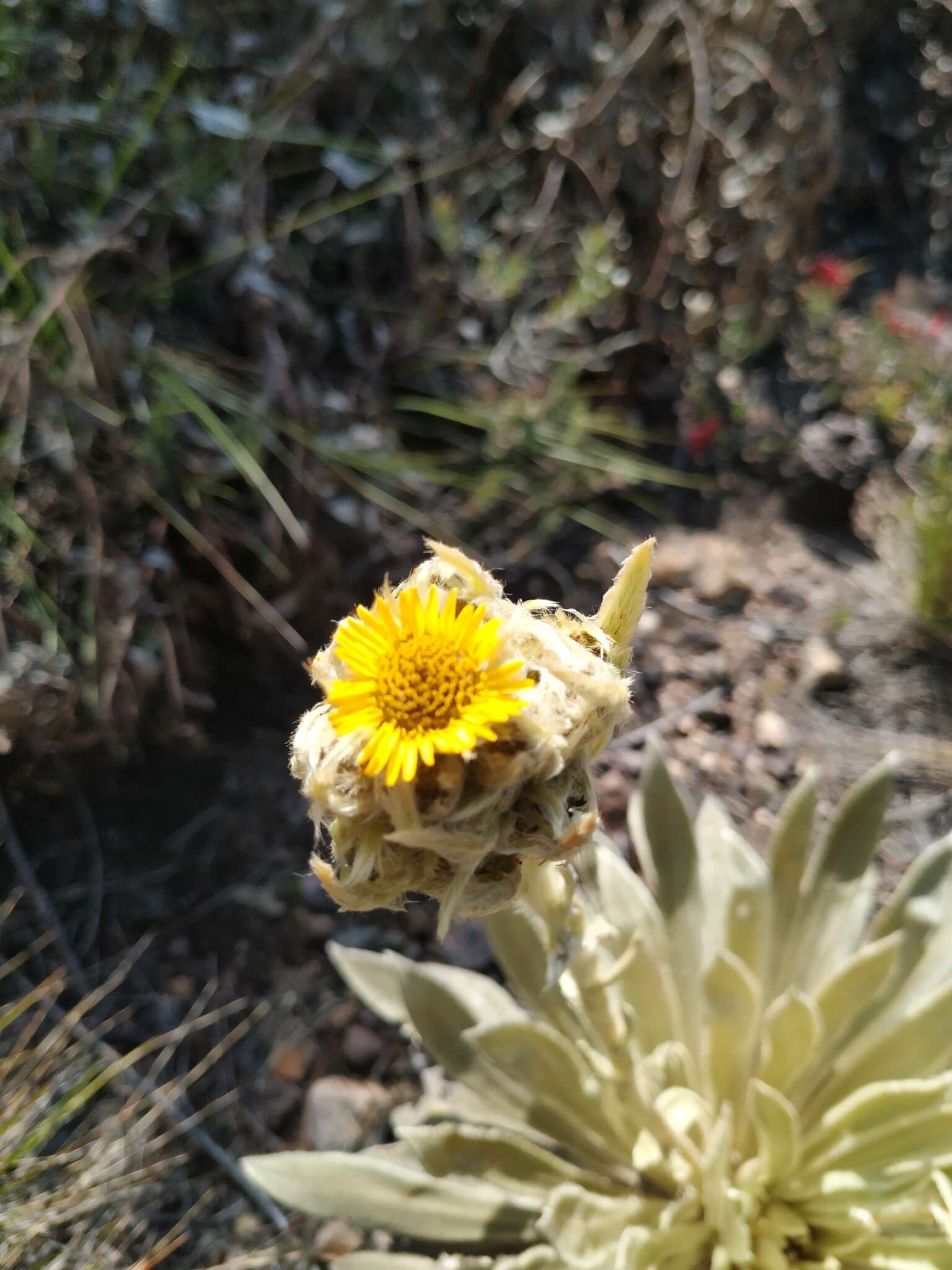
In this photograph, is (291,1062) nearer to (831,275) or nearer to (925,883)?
(925,883)

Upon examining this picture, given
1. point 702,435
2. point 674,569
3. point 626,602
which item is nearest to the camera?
point 626,602

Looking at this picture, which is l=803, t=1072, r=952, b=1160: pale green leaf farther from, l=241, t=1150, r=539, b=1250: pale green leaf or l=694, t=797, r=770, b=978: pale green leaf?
l=241, t=1150, r=539, b=1250: pale green leaf

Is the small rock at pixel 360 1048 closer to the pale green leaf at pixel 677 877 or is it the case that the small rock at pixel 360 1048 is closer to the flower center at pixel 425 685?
the pale green leaf at pixel 677 877

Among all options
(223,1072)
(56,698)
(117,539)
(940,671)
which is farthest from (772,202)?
(223,1072)

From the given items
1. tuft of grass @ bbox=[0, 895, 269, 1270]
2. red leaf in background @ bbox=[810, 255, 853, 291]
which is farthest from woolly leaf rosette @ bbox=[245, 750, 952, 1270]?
red leaf in background @ bbox=[810, 255, 853, 291]

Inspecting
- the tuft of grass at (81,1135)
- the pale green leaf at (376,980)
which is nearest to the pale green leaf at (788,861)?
the pale green leaf at (376,980)

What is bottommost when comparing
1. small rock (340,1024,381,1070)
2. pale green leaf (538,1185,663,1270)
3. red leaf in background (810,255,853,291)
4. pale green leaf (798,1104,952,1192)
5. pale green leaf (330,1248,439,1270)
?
small rock (340,1024,381,1070)

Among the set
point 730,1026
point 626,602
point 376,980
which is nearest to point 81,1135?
point 376,980
